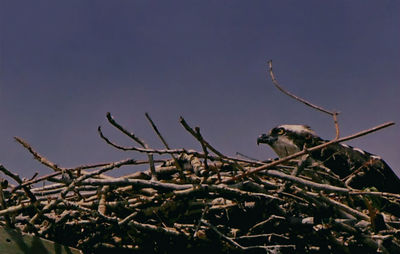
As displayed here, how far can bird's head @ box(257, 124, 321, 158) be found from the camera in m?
5.55

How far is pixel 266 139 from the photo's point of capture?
5.95 metres

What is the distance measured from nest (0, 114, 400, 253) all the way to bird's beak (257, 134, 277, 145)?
3059 mm

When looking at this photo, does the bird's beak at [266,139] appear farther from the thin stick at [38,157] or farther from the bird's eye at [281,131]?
the thin stick at [38,157]

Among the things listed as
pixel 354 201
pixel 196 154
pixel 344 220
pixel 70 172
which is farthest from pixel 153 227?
pixel 354 201

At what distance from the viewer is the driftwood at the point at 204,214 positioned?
7.86 ft

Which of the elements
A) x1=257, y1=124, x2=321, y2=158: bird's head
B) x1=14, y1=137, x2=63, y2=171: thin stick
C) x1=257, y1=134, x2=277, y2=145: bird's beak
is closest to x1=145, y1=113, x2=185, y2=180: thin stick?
x1=14, y1=137, x2=63, y2=171: thin stick

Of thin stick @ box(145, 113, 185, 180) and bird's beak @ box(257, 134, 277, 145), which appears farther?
bird's beak @ box(257, 134, 277, 145)

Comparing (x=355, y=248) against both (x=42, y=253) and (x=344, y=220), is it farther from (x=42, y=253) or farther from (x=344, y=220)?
(x=42, y=253)

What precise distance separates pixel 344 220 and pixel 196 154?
77 cm

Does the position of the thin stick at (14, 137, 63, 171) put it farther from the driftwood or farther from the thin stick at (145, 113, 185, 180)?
the thin stick at (145, 113, 185, 180)

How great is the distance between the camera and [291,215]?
2516mm

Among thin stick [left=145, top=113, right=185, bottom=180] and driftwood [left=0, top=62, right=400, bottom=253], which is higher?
thin stick [left=145, top=113, right=185, bottom=180]

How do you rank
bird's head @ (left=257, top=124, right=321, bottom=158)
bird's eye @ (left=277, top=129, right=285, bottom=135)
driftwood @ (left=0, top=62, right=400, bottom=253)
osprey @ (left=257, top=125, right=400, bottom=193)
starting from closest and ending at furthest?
driftwood @ (left=0, top=62, right=400, bottom=253) → osprey @ (left=257, top=125, right=400, bottom=193) → bird's head @ (left=257, top=124, right=321, bottom=158) → bird's eye @ (left=277, top=129, right=285, bottom=135)

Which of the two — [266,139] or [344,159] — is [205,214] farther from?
[266,139]
